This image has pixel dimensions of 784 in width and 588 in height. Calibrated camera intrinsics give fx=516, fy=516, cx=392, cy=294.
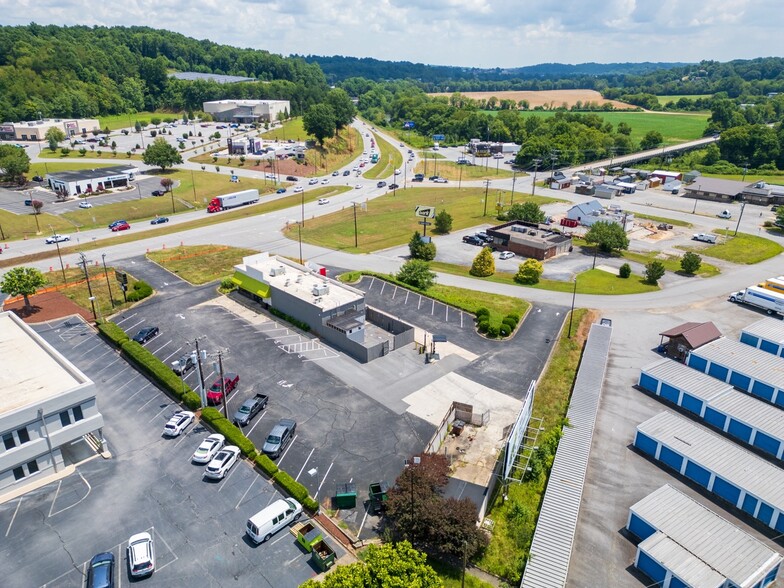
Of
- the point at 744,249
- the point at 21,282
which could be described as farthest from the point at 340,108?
the point at 21,282

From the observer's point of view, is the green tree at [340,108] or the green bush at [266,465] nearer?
the green bush at [266,465]

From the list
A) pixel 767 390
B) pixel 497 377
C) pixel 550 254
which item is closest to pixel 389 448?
pixel 497 377

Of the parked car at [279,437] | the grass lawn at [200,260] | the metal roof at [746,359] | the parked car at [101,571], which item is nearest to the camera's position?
the parked car at [101,571]

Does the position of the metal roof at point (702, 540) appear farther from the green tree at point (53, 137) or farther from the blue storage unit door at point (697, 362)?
the green tree at point (53, 137)

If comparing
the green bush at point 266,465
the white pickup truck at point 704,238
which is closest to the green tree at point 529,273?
the white pickup truck at point 704,238

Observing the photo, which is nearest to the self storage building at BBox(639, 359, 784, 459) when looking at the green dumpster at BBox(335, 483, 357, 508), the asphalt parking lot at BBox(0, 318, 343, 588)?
the green dumpster at BBox(335, 483, 357, 508)

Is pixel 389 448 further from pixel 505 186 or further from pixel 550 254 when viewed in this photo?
pixel 505 186

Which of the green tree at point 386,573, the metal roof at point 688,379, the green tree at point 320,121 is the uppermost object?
the green tree at point 320,121
